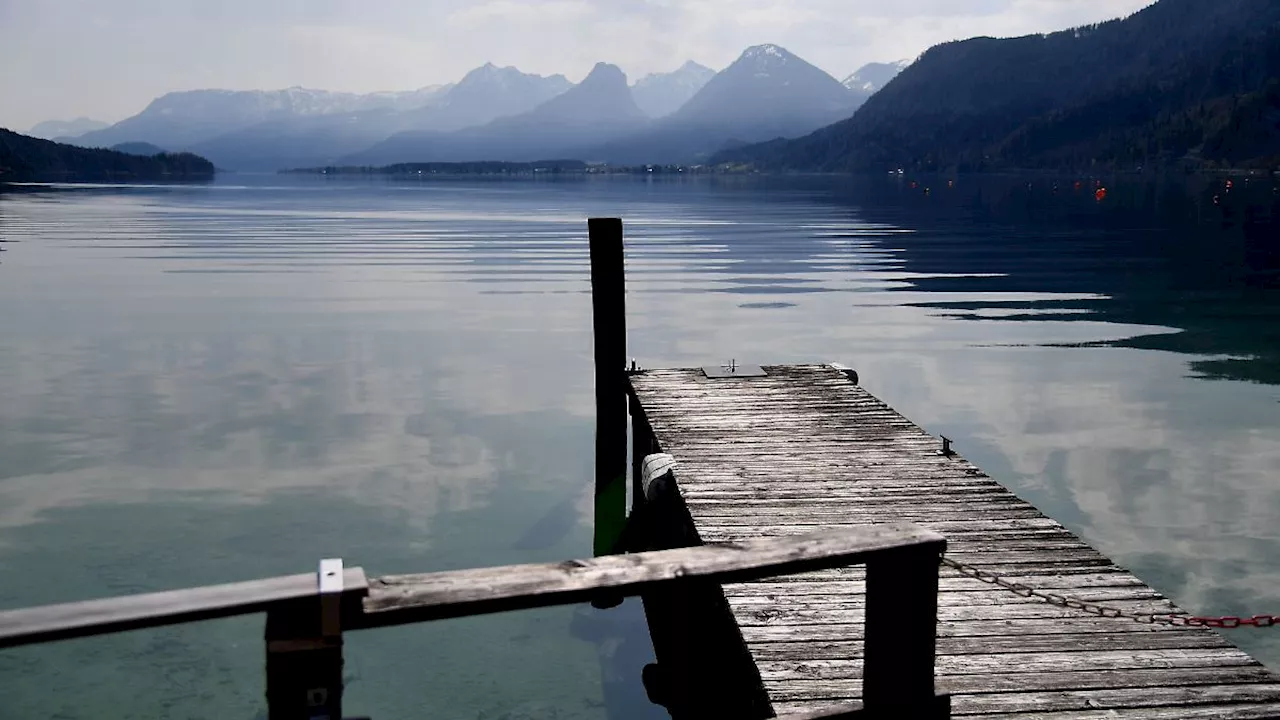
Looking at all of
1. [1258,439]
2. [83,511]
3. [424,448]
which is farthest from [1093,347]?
[83,511]

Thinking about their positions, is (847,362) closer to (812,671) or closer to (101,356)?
(101,356)

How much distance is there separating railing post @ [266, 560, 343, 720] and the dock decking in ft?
7.23

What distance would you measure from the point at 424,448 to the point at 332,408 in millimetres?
3870

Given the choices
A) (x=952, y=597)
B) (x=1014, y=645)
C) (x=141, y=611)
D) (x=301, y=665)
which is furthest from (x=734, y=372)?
(x=141, y=611)

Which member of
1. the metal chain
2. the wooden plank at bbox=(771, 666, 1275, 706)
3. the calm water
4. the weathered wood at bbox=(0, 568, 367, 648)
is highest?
the weathered wood at bbox=(0, 568, 367, 648)

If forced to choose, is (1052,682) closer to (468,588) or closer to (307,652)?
(468,588)

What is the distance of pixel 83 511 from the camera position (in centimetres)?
Answer: 1631

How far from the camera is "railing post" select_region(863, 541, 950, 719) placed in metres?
4.53

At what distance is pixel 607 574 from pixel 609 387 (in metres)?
10.7

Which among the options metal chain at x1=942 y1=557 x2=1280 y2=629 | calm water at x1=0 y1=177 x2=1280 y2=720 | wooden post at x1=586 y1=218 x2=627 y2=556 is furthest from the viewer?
wooden post at x1=586 y1=218 x2=627 y2=556

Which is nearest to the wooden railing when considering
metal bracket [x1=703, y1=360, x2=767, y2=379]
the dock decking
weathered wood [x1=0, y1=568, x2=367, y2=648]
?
weathered wood [x1=0, y1=568, x2=367, y2=648]

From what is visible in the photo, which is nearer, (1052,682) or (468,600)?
(468,600)

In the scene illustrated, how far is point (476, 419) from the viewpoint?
22484 millimetres

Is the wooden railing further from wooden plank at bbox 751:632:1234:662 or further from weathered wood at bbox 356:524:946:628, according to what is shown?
wooden plank at bbox 751:632:1234:662
